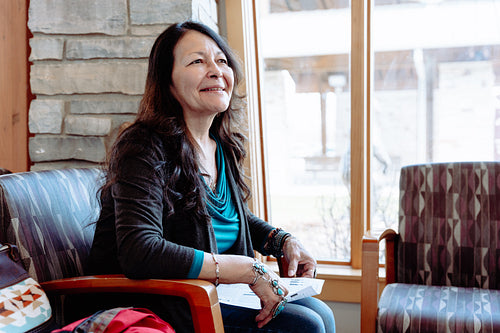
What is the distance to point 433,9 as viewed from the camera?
2.28 metres

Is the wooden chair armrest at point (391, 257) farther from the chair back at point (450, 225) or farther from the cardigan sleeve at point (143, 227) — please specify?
the cardigan sleeve at point (143, 227)

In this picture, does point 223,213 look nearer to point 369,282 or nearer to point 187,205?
point 187,205

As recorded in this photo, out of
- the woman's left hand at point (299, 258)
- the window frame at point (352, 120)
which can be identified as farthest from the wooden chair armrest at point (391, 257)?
the woman's left hand at point (299, 258)

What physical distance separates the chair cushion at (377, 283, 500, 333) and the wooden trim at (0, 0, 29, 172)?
164 centimetres

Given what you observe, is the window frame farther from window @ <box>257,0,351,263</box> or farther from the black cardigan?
the black cardigan

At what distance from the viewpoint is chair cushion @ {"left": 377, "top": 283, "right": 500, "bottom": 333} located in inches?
64.3

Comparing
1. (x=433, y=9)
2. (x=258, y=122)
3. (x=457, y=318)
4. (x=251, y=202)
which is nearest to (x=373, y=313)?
(x=457, y=318)

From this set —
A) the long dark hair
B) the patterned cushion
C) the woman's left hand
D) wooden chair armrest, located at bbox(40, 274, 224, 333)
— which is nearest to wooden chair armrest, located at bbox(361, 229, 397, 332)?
the patterned cushion

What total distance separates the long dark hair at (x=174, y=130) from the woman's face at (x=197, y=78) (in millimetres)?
22

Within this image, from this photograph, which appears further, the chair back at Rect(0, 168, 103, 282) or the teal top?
the teal top

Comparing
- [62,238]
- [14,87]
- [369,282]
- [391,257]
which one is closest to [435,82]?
[391,257]

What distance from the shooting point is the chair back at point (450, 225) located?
6.77ft

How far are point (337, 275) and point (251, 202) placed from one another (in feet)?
1.87

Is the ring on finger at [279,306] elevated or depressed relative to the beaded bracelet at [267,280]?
depressed
